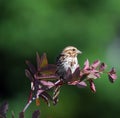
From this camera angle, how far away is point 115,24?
9.15 meters

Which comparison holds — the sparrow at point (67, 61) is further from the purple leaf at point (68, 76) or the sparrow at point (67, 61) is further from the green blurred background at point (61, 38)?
the green blurred background at point (61, 38)

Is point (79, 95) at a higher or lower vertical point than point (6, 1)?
lower

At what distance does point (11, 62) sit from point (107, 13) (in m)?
1.53

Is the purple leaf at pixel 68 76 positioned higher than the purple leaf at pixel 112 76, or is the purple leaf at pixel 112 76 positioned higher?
the purple leaf at pixel 68 76

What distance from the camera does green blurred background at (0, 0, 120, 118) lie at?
8430 mm

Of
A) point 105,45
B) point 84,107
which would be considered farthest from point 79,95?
point 105,45

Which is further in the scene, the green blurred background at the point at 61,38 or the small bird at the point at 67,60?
the green blurred background at the point at 61,38

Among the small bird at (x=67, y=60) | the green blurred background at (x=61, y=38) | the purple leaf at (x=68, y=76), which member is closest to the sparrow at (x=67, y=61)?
the small bird at (x=67, y=60)

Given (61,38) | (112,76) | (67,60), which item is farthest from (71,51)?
(61,38)

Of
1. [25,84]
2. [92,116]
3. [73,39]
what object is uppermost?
[73,39]

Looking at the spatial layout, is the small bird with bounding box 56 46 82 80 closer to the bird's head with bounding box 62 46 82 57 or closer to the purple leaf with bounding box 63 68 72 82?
the bird's head with bounding box 62 46 82 57

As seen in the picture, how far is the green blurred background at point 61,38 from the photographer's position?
843 centimetres

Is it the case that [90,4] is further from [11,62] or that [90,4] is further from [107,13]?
[11,62]

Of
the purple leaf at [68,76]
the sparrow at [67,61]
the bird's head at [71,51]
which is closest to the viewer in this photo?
the purple leaf at [68,76]
